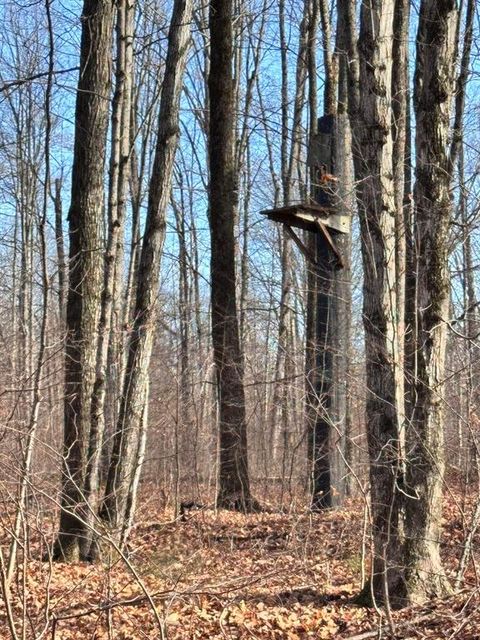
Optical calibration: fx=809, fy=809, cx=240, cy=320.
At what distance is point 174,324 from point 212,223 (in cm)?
1014

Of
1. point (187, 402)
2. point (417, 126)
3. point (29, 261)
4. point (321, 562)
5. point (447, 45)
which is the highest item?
point (29, 261)

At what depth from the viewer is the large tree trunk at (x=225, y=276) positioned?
35.7 feet

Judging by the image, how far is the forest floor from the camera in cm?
501

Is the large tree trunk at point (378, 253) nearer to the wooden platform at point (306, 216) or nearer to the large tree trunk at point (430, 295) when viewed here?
the large tree trunk at point (430, 295)

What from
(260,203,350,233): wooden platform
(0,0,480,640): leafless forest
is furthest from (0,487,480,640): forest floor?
(260,203,350,233): wooden platform

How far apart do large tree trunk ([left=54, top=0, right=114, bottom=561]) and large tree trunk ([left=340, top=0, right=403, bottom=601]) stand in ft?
10.1

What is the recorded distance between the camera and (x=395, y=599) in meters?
5.74

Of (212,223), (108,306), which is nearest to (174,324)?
(212,223)

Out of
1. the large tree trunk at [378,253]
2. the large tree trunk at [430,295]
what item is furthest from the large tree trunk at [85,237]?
the large tree trunk at [430,295]

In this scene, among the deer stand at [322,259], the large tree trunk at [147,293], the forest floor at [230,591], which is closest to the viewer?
the forest floor at [230,591]

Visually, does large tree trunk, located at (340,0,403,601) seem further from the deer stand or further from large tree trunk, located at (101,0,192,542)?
large tree trunk, located at (101,0,192,542)

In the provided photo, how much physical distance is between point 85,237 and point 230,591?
4693 mm

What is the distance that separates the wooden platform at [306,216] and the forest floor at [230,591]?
2802 mm

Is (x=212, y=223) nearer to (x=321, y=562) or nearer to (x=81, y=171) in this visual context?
(x=81, y=171)
